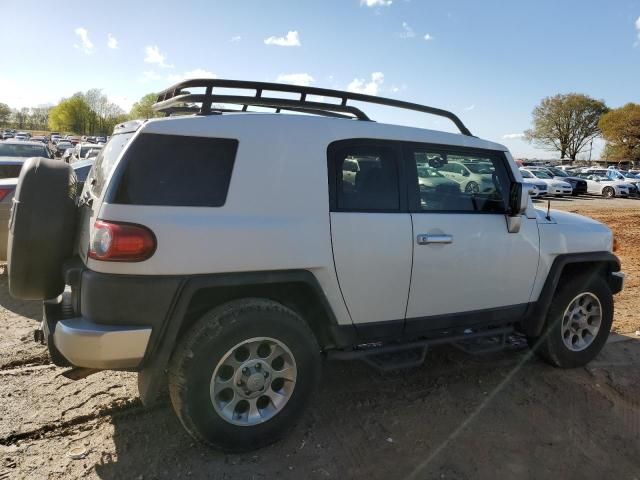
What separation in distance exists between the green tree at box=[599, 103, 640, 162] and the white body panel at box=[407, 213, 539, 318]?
80049 mm

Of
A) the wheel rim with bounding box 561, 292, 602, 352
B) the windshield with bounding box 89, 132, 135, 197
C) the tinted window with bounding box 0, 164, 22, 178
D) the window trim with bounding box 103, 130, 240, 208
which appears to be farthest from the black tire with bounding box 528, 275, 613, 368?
the tinted window with bounding box 0, 164, 22, 178

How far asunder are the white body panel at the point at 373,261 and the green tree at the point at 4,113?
461 ft

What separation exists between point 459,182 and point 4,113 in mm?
142775

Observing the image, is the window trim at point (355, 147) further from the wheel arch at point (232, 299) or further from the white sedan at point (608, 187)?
the white sedan at point (608, 187)

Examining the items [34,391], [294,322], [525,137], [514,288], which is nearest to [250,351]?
[294,322]

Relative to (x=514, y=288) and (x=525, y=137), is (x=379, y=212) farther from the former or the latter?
(x=525, y=137)

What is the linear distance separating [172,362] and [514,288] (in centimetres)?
255

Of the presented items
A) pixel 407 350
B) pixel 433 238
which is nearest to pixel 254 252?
pixel 433 238

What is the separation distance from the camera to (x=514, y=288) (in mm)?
3816

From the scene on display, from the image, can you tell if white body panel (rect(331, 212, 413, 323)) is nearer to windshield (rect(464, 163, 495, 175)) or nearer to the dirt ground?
the dirt ground

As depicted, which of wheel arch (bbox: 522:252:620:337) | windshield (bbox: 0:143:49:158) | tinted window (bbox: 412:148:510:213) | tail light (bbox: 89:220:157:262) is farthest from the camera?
windshield (bbox: 0:143:49:158)

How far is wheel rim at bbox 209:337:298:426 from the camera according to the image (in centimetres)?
284

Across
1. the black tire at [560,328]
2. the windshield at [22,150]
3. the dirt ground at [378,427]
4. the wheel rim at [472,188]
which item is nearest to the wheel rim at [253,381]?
the dirt ground at [378,427]

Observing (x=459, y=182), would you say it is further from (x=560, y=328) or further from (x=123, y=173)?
(x=123, y=173)
